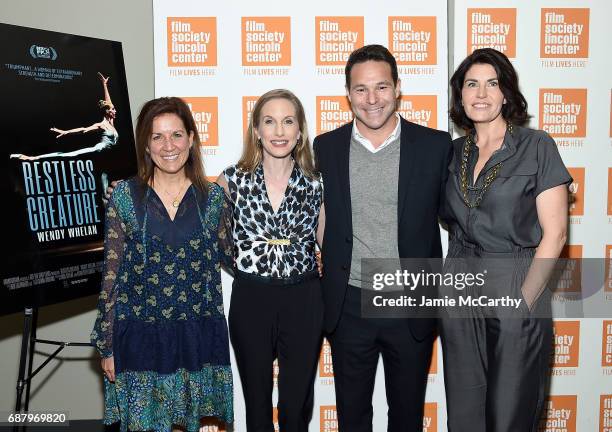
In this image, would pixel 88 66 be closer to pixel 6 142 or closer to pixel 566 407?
pixel 6 142

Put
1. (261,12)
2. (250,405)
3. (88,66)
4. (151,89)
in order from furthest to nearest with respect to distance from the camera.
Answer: (151,89) < (261,12) < (88,66) < (250,405)

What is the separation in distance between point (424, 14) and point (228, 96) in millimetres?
1224

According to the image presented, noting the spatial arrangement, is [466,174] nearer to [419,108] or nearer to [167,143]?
[419,108]

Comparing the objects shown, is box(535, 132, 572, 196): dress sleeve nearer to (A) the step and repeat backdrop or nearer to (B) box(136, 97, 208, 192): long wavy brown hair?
(A) the step and repeat backdrop

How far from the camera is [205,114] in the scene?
126 inches

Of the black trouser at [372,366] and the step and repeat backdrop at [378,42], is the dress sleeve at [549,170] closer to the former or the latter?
the black trouser at [372,366]

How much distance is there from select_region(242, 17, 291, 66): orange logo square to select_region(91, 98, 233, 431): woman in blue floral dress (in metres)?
0.92

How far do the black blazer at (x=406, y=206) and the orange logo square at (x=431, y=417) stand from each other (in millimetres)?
995

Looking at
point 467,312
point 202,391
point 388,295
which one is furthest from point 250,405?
point 467,312

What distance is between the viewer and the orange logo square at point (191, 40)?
10.4ft

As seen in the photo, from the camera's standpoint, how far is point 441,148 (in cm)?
264

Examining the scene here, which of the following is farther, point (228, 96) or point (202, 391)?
point (228, 96)

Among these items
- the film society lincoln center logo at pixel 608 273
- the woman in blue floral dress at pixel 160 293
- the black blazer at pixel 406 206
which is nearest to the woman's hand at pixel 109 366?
the woman in blue floral dress at pixel 160 293

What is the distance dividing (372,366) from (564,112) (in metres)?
1.86
